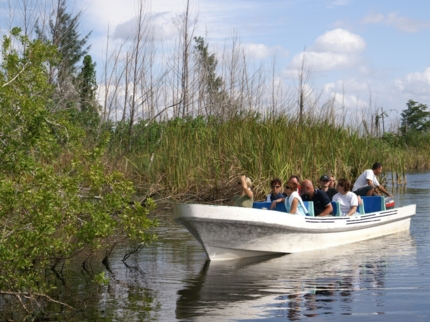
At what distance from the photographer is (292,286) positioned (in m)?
9.91

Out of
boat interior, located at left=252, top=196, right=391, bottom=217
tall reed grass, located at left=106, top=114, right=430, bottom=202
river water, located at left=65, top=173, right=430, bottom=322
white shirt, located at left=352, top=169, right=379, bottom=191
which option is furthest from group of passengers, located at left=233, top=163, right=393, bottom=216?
tall reed grass, located at left=106, top=114, right=430, bottom=202

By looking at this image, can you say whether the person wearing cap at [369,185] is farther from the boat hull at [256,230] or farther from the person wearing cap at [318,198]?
the person wearing cap at [318,198]

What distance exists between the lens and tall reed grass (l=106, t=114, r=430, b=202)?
63.6 ft

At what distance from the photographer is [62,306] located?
8633 mm

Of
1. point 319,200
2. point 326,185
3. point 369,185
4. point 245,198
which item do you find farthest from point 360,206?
point 245,198

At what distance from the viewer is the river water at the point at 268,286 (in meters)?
8.23

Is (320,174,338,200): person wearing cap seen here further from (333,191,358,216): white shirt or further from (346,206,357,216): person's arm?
(346,206,357,216): person's arm

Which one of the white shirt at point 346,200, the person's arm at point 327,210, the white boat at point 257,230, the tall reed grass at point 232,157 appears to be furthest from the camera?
the tall reed grass at point 232,157

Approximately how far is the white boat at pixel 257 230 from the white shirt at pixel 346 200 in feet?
0.93

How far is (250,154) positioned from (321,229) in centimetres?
633

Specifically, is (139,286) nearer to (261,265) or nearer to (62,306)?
(62,306)

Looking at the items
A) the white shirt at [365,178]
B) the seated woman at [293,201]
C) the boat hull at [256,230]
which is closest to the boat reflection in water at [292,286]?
the boat hull at [256,230]

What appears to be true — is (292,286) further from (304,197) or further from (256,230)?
(304,197)

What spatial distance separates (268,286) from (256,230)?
230 cm
